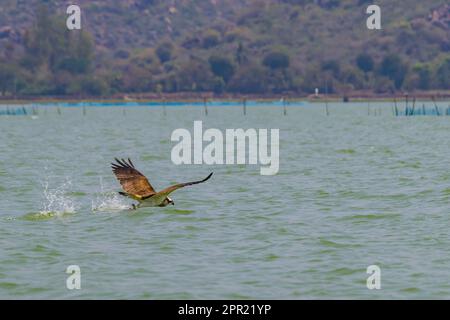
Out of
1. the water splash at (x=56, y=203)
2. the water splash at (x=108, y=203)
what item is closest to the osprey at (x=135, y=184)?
the water splash at (x=56, y=203)

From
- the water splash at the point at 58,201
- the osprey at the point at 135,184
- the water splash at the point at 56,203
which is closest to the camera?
the osprey at the point at 135,184

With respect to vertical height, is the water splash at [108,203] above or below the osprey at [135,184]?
below

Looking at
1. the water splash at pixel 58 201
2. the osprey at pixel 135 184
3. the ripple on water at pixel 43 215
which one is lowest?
the water splash at pixel 58 201

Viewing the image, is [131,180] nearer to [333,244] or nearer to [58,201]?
[333,244]

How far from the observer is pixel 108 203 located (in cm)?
3584

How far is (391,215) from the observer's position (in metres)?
33.2

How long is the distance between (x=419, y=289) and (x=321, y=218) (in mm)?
10027

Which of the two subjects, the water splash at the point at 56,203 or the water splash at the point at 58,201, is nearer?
the water splash at the point at 56,203

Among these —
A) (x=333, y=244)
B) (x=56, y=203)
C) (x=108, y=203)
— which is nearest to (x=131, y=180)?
(x=333, y=244)

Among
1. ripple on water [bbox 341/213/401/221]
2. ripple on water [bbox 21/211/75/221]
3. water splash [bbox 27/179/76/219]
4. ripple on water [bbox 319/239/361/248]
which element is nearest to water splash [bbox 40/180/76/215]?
water splash [bbox 27/179/76/219]

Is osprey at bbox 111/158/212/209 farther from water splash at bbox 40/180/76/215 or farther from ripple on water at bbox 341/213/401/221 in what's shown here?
ripple on water at bbox 341/213/401/221

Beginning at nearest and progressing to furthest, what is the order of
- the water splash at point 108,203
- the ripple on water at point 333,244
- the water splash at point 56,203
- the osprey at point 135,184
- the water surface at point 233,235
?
the water surface at point 233,235 < the ripple on water at point 333,244 < the osprey at point 135,184 < the water splash at point 56,203 < the water splash at point 108,203

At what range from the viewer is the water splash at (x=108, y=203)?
34438 mm

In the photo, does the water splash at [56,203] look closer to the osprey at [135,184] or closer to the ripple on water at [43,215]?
the ripple on water at [43,215]
